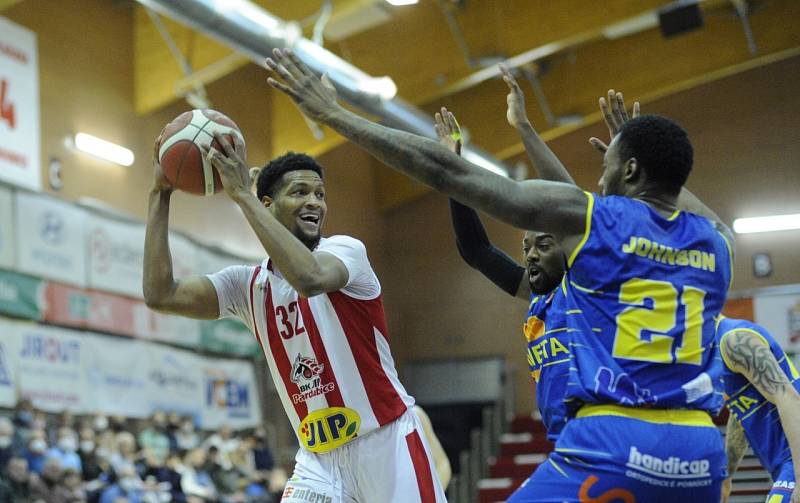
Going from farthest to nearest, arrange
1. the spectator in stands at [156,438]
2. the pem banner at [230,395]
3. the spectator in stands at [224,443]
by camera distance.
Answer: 1. the pem banner at [230,395]
2. the spectator in stands at [224,443]
3. the spectator in stands at [156,438]

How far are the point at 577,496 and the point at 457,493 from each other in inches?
679

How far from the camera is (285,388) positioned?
5.13 m

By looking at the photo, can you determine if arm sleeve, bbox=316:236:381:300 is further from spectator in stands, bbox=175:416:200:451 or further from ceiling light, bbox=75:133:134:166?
ceiling light, bbox=75:133:134:166

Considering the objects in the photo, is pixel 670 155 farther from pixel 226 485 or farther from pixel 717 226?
pixel 226 485

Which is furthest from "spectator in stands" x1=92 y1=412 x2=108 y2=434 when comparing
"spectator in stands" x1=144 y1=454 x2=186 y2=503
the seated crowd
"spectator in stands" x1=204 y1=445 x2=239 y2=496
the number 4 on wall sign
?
the number 4 on wall sign

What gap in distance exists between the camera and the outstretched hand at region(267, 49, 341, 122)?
Answer: 3.89m

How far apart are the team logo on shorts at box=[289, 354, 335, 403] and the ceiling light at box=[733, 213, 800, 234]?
19.7m

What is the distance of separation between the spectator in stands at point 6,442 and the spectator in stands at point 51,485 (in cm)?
39

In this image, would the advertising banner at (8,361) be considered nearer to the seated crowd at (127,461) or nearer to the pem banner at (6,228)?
the seated crowd at (127,461)

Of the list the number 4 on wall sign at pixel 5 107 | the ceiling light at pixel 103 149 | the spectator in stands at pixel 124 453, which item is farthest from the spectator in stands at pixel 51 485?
the ceiling light at pixel 103 149

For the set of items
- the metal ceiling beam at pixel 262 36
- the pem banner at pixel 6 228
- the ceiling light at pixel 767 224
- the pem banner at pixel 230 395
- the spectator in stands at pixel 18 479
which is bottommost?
the spectator in stands at pixel 18 479

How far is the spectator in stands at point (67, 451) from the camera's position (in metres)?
13.1

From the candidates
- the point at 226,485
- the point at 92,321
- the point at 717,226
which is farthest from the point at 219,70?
the point at 717,226

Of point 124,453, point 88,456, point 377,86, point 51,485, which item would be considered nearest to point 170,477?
point 124,453
